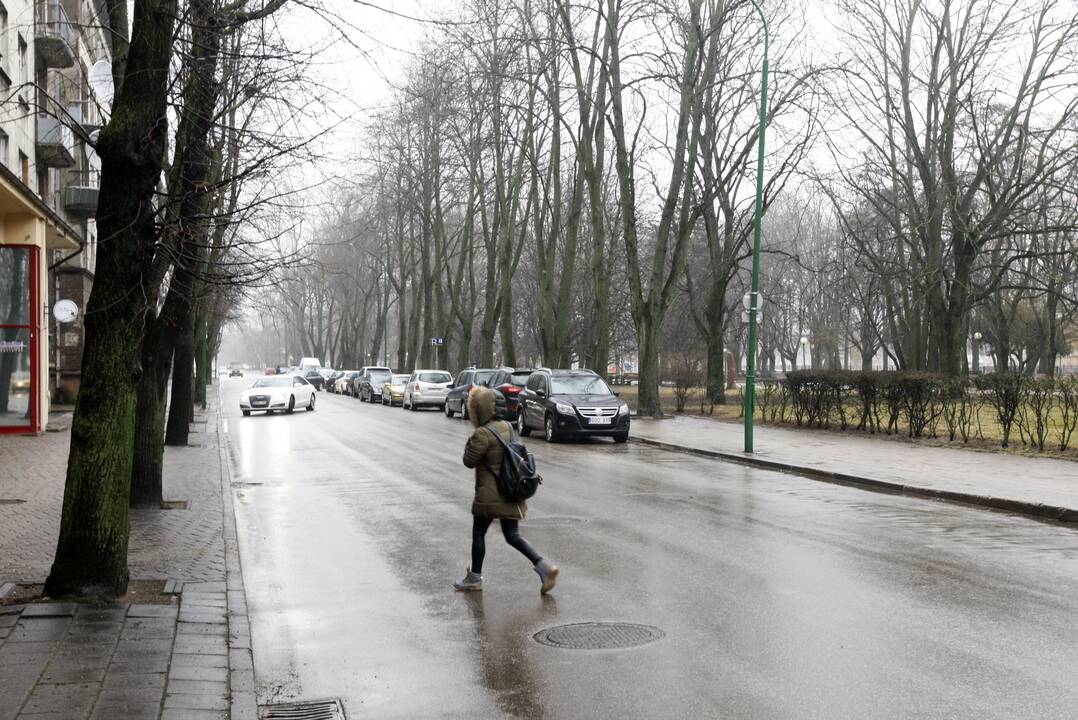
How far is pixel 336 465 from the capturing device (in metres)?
17.8

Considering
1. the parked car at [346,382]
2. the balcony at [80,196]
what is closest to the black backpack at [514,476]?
the balcony at [80,196]

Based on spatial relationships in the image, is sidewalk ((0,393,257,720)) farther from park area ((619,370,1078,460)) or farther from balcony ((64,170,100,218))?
balcony ((64,170,100,218))

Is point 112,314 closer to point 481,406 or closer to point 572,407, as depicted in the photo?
point 481,406

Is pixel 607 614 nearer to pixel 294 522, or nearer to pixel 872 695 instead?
pixel 872 695

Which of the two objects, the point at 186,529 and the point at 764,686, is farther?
the point at 186,529

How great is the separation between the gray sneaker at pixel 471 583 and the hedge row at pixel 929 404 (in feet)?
44.5

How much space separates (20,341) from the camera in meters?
23.2

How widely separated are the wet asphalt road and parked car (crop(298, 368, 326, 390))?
6237 centimetres

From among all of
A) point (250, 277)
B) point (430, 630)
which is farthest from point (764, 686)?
point (250, 277)

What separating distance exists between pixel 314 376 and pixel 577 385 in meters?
54.0

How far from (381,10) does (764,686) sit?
5.19 m

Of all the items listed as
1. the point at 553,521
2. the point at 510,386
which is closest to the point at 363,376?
the point at 510,386

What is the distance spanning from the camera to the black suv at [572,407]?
23016 mm

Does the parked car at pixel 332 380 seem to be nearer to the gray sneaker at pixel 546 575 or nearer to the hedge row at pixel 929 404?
the hedge row at pixel 929 404
